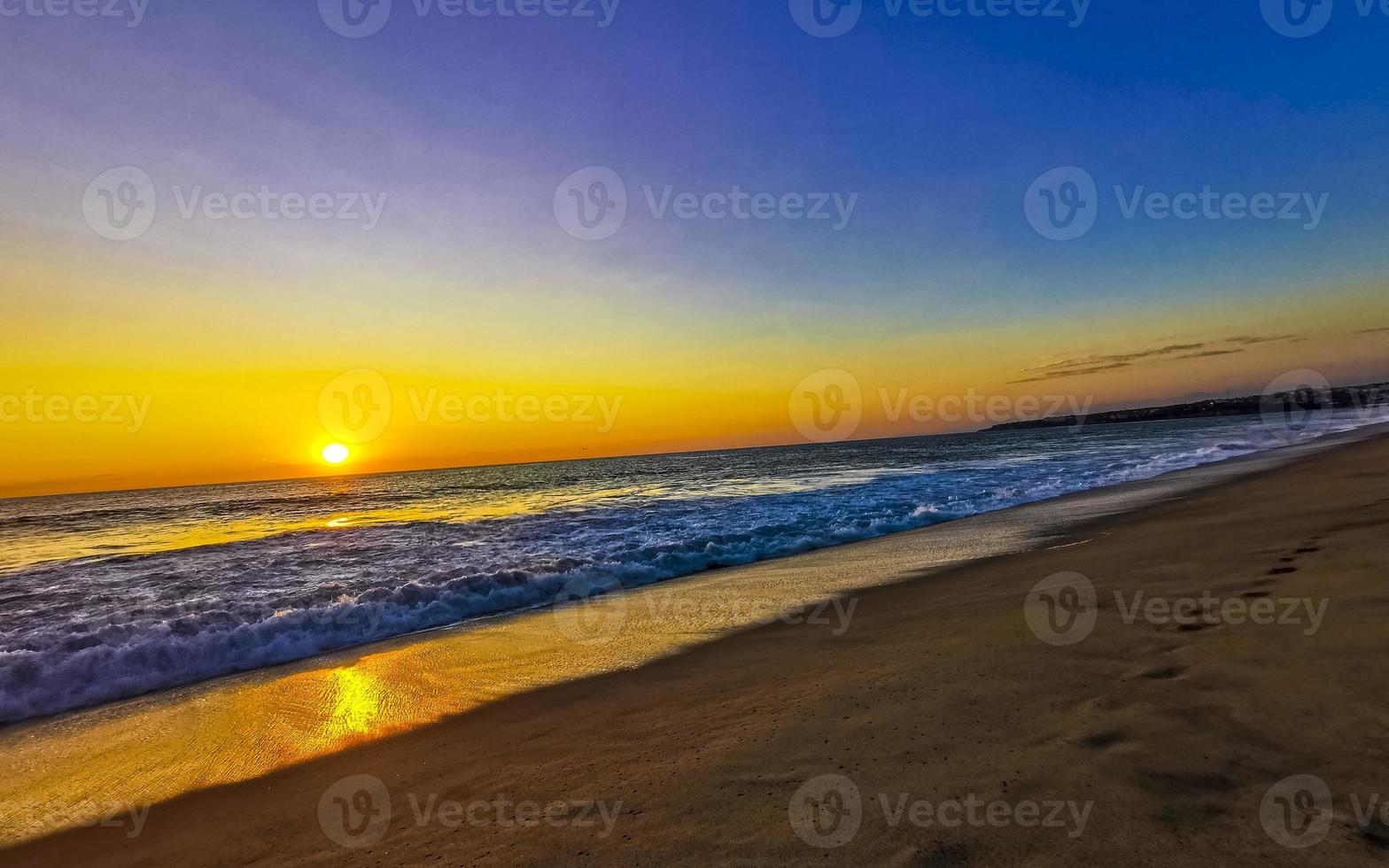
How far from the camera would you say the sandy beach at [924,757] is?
9.98ft

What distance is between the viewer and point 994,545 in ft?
42.8

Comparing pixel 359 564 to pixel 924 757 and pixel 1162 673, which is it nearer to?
pixel 924 757

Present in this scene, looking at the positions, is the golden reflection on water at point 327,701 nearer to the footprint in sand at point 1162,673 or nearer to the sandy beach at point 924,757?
the sandy beach at point 924,757

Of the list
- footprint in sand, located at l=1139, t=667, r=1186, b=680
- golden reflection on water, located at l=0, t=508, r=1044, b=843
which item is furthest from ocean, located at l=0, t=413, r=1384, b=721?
footprint in sand, located at l=1139, t=667, r=1186, b=680

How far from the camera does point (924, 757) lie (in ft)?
12.5

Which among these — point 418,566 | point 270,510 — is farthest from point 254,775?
point 270,510

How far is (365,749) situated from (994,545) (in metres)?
12.0

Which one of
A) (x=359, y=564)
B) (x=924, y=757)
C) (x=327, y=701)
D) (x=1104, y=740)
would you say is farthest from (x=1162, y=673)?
(x=359, y=564)

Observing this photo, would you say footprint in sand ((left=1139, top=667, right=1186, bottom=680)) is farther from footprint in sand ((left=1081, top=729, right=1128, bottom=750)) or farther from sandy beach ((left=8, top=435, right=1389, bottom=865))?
footprint in sand ((left=1081, top=729, right=1128, bottom=750))

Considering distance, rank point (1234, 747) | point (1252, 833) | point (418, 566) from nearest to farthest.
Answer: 1. point (1252, 833)
2. point (1234, 747)
3. point (418, 566)

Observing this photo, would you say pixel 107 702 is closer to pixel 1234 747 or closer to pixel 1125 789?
pixel 1125 789

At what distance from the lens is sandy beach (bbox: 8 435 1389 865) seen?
120 inches

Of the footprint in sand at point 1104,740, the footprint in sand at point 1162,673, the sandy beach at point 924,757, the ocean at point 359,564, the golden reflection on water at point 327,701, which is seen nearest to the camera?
the sandy beach at point 924,757

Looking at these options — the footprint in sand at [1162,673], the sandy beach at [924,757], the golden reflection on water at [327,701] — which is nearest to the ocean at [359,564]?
the golden reflection on water at [327,701]
